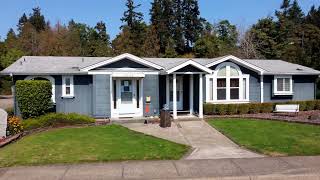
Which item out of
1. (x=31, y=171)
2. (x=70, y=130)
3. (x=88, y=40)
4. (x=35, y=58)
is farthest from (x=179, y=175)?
(x=88, y=40)

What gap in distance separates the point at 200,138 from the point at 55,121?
24.5 feet

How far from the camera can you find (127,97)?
2256 cm

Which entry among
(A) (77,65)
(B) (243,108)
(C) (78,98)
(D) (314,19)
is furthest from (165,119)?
(D) (314,19)

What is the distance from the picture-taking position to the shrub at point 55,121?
1832cm

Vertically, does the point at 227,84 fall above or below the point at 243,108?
above

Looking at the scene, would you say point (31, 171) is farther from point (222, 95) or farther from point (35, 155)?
point (222, 95)

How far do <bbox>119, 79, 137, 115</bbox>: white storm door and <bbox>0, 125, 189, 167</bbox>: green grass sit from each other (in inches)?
218

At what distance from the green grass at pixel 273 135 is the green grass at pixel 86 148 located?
9.04 ft

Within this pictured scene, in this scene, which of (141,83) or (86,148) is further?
(141,83)

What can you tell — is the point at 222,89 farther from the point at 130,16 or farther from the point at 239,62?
the point at 130,16

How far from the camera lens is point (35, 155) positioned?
11875 mm

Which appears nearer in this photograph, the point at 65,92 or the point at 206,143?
the point at 206,143

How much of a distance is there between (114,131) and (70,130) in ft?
6.83

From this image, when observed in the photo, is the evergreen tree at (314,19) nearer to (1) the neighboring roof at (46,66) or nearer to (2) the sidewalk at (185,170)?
(1) the neighboring roof at (46,66)
